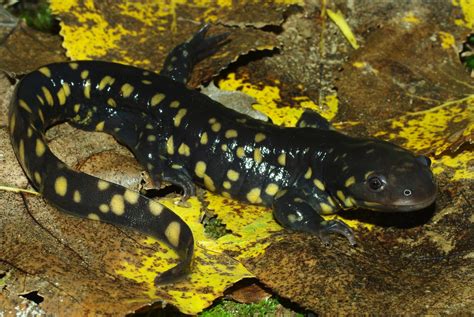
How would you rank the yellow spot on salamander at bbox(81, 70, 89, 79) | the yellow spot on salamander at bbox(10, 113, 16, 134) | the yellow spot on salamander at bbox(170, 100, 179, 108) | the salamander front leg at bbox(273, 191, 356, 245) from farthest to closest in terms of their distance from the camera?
the yellow spot on salamander at bbox(81, 70, 89, 79), the yellow spot on salamander at bbox(170, 100, 179, 108), the yellow spot on salamander at bbox(10, 113, 16, 134), the salamander front leg at bbox(273, 191, 356, 245)

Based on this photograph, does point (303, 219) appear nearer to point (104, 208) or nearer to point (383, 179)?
point (383, 179)

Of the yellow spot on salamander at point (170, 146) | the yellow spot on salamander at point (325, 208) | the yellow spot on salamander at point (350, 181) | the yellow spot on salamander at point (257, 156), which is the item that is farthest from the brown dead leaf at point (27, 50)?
the yellow spot on salamander at point (350, 181)

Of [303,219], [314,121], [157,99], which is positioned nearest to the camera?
[303,219]

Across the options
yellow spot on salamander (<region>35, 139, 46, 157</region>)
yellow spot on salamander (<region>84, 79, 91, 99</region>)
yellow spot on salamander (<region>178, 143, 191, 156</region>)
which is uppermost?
yellow spot on salamander (<region>35, 139, 46, 157</region>)

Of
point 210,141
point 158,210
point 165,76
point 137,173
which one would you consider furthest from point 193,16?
point 158,210

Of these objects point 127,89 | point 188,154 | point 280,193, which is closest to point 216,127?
point 188,154

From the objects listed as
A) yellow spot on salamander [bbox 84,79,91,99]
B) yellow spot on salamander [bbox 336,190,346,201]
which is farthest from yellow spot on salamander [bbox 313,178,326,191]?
yellow spot on salamander [bbox 84,79,91,99]

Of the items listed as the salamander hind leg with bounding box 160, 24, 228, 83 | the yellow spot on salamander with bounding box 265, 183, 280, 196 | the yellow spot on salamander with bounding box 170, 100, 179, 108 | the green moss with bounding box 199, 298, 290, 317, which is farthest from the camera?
the salamander hind leg with bounding box 160, 24, 228, 83

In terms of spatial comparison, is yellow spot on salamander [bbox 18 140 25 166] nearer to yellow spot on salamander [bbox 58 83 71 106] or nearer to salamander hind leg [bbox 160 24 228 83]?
yellow spot on salamander [bbox 58 83 71 106]
